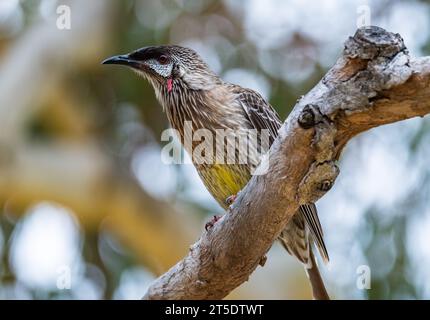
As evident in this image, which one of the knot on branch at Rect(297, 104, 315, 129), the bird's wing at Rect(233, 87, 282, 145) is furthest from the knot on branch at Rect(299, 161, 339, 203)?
the bird's wing at Rect(233, 87, 282, 145)

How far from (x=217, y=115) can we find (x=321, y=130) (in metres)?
1.68

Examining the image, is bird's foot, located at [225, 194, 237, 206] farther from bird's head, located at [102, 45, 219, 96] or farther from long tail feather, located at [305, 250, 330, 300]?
bird's head, located at [102, 45, 219, 96]

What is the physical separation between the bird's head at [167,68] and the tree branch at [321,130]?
4.90 ft

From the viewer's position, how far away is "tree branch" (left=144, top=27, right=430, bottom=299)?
2926 millimetres

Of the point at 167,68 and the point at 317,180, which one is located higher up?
the point at 167,68

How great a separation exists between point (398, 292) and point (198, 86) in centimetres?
249

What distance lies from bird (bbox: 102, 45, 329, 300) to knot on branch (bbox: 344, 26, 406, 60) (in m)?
1.58

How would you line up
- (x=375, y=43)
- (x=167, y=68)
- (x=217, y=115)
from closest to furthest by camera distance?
(x=375, y=43), (x=217, y=115), (x=167, y=68)

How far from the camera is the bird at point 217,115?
448 cm

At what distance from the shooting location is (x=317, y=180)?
320 centimetres

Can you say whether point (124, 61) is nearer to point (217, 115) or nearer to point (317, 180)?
point (217, 115)

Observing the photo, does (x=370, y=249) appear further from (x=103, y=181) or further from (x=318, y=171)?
(x=318, y=171)

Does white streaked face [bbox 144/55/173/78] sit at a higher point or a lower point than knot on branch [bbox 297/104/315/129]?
higher

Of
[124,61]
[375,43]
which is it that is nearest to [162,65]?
[124,61]
